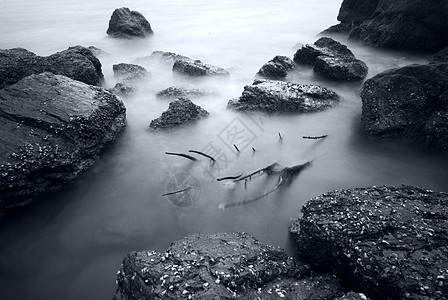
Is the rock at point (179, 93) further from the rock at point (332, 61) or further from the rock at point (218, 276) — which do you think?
the rock at point (218, 276)

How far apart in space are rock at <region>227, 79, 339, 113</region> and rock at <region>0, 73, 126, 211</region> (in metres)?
3.44

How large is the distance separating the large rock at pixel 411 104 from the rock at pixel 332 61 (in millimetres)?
2630

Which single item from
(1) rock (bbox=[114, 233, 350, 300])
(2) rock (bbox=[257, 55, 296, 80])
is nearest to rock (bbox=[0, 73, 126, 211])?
(1) rock (bbox=[114, 233, 350, 300])

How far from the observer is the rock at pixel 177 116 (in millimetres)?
6812

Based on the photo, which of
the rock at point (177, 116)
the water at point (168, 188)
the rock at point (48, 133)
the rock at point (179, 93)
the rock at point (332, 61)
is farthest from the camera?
the rock at point (332, 61)

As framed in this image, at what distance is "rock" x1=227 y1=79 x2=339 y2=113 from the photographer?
7273mm

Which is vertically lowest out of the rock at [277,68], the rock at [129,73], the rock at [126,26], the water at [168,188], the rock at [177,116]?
the water at [168,188]

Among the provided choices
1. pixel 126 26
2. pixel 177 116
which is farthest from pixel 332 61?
pixel 126 26

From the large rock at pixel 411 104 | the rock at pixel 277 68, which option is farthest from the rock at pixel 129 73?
the large rock at pixel 411 104

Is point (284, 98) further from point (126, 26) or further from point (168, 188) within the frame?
point (126, 26)

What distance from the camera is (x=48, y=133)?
197 inches

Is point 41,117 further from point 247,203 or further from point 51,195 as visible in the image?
point 247,203

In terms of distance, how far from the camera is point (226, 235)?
3748mm

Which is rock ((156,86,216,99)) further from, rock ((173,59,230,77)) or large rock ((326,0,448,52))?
large rock ((326,0,448,52))
